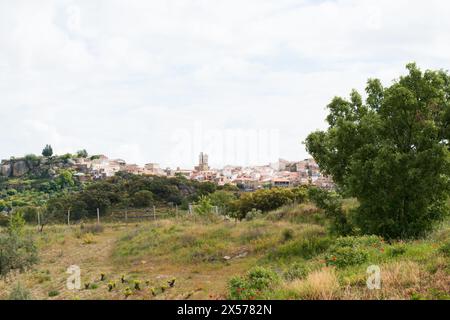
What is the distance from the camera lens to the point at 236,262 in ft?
63.3

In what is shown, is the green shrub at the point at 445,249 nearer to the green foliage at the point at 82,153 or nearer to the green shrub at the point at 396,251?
the green shrub at the point at 396,251

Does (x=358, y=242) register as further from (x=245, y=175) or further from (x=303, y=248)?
(x=245, y=175)

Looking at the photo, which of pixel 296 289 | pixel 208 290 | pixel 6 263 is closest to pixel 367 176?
pixel 208 290

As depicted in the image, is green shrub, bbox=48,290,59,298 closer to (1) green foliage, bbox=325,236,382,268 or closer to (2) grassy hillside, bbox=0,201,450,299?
(2) grassy hillside, bbox=0,201,450,299

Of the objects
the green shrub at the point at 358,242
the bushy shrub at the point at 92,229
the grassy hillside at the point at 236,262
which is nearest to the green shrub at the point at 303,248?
the grassy hillside at the point at 236,262

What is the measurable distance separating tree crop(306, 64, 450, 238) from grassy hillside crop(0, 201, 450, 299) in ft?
4.33

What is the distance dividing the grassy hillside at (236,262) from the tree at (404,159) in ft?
4.33

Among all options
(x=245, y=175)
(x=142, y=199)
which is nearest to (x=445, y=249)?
(x=142, y=199)

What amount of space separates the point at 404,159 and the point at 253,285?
8.33 m

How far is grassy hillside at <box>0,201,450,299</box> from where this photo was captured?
877cm

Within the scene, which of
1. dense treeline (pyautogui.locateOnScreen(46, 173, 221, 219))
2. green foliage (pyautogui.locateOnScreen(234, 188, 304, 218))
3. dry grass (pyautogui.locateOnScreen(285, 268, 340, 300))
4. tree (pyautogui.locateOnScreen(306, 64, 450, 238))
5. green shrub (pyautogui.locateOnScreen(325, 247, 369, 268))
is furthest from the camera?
dense treeline (pyautogui.locateOnScreen(46, 173, 221, 219))

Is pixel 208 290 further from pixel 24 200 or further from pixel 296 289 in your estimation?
pixel 24 200

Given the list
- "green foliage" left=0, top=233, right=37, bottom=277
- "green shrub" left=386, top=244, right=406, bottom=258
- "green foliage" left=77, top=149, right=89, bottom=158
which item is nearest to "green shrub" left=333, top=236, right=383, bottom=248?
"green shrub" left=386, top=244, right=406, bottom=258

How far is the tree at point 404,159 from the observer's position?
15.5m
